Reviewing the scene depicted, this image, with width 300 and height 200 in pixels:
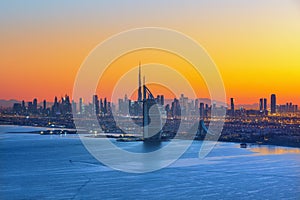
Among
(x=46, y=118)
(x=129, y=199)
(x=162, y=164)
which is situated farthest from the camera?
(x=46, y=118)

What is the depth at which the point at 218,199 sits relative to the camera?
28.3ft

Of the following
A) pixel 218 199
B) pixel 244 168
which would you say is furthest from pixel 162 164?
pixel 218 199

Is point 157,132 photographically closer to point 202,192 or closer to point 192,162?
point 192,162

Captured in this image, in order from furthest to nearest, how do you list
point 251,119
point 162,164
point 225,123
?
point 251,119, point 225,123, point 162,164

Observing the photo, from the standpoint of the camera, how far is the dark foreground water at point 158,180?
29.8ft

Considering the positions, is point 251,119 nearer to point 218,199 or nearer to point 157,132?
point 157,132

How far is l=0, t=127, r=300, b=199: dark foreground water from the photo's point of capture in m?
9.08

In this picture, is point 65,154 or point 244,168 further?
point 65,154

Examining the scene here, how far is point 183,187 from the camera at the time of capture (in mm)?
9844

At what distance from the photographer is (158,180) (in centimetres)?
1073

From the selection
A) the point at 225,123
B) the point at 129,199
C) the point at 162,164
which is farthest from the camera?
the point at 225,123

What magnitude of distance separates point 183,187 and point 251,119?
3300cm

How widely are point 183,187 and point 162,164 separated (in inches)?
164

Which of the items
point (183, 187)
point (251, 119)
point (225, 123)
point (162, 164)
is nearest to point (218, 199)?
point (183, 187)
